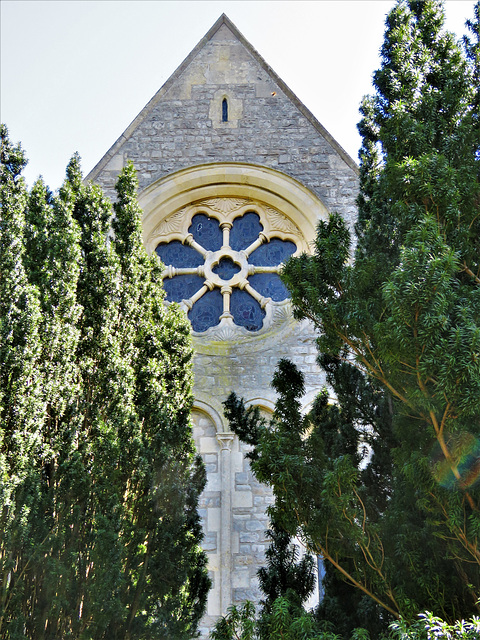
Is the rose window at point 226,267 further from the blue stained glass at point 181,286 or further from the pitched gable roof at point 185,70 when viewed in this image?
the pitched gable roof at point 185,70

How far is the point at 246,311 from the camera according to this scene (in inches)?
406

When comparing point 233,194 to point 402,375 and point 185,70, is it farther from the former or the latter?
point 402,375

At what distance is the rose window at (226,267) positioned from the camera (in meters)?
10.3

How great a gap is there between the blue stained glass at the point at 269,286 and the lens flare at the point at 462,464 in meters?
5.48

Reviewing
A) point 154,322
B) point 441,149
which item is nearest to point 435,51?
point 441,149

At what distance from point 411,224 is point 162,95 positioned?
6.23 metres

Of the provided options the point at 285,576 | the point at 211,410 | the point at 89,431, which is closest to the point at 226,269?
the point at 211,410

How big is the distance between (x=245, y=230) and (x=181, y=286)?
43.6 inches

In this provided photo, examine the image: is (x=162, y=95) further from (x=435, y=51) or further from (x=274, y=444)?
(x=274, y=444)

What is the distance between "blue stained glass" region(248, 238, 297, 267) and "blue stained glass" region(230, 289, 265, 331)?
462 mm

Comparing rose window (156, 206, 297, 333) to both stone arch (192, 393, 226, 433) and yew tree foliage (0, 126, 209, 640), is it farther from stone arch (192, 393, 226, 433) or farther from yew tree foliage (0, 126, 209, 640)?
yew tree foliage (0, 126, 209, 640)

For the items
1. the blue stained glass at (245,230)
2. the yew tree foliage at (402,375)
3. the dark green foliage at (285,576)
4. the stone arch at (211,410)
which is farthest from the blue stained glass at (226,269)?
the dark green foliage at (285,576)

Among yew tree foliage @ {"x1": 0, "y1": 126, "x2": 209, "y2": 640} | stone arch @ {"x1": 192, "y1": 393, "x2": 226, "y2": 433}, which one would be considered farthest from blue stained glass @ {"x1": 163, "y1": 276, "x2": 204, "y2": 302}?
yew tree foliage @ {"x1": 0, "y1": 126, "x2": 209, "y2": 640}

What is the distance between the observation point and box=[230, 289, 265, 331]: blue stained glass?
10.2 m
